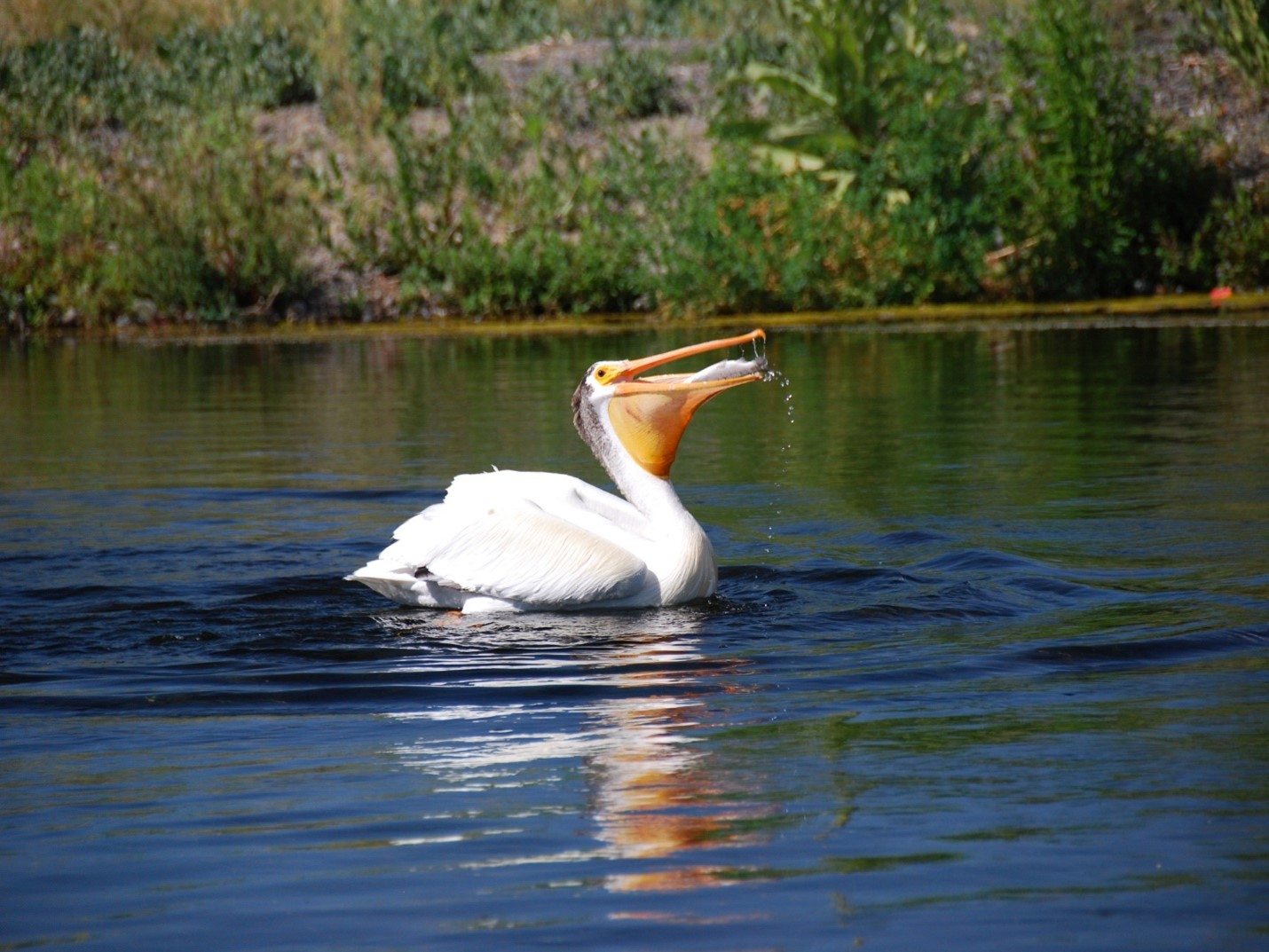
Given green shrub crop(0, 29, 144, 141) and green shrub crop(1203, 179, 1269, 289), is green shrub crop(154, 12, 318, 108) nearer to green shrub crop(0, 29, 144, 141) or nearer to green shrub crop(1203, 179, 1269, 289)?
green shrub crop(0, 29, 144, 141)

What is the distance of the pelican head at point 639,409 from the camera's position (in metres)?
5.82

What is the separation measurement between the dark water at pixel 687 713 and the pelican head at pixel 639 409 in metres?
0.54

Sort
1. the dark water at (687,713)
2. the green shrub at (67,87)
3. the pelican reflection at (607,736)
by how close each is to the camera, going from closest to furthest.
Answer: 1. the dark water at (687,713)
2. the pelican reflection at (607,736)
3. the green shrub at (67,87)

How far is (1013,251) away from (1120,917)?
13.3m

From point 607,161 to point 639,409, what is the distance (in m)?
12.9

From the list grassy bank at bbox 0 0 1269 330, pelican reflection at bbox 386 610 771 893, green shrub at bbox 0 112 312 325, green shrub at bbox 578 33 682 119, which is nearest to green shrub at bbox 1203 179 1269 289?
grassy bank at bbox 0 0 1269 330

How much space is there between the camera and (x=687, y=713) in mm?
4367

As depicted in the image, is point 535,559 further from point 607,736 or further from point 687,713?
point 607,736

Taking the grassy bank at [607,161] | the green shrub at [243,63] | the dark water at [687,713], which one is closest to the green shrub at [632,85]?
the grassy bank at [607,161]

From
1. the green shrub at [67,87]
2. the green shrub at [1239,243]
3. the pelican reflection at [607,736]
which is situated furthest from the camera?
the green shrub at [67,87]

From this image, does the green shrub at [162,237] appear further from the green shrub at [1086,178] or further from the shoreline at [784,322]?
the green shrub at [1086,178]

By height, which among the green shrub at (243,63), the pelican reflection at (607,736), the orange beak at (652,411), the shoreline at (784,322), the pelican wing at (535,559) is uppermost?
the green shrub at (243,63)

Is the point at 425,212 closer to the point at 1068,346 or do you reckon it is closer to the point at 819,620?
the point at 1068,346

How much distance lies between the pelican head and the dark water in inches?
21.3
